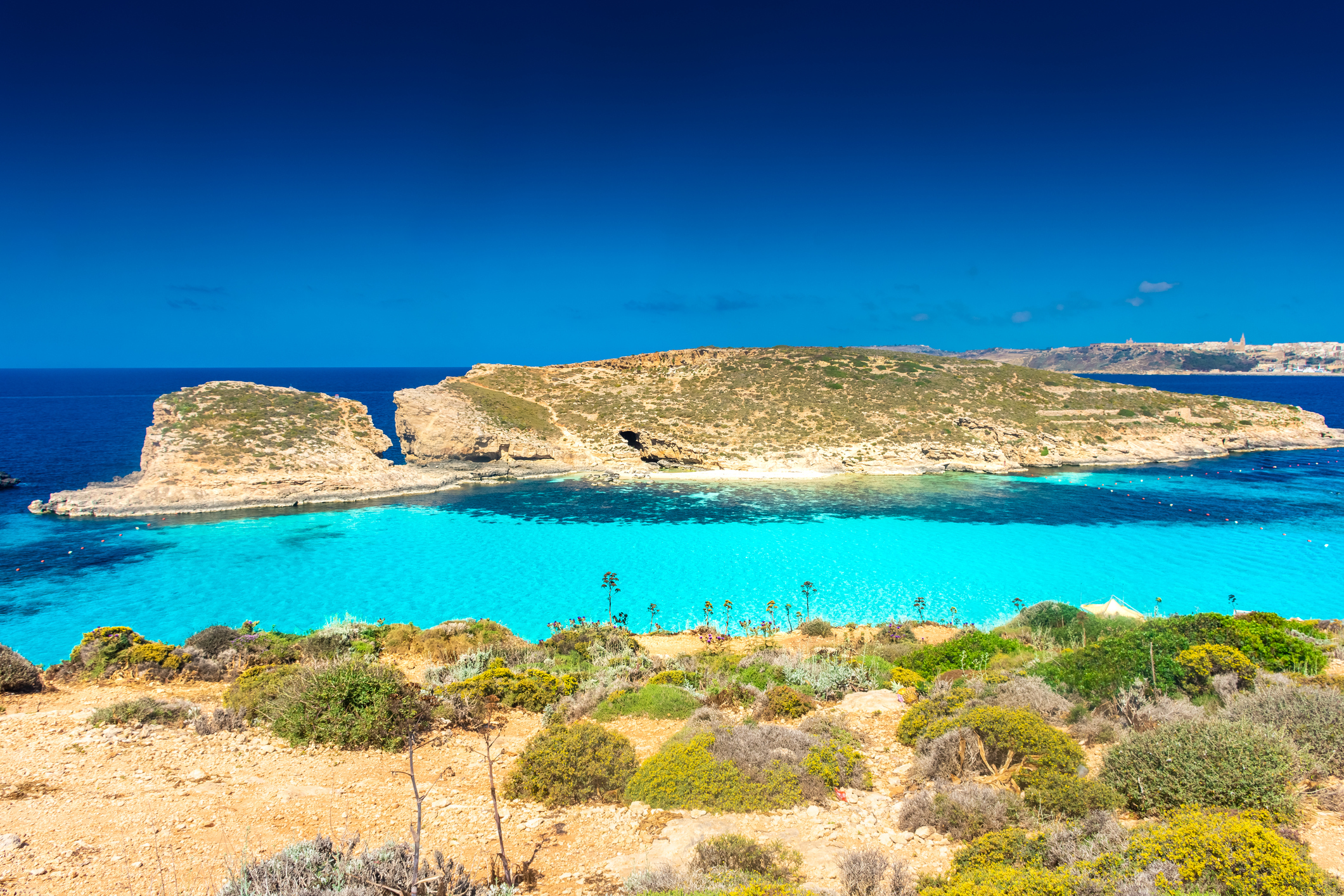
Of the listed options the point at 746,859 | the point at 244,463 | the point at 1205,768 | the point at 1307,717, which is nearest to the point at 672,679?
the point at 746,859

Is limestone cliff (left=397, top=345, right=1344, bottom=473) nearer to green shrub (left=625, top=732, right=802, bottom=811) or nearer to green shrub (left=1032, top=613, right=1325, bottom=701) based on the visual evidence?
green shrub (left=1032, top=613, right=1325, bottom=701)

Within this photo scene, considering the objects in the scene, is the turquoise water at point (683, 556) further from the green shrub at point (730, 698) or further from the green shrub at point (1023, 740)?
the green shrub at point (1023, 740)

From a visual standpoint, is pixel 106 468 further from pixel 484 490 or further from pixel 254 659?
pixel 254 659

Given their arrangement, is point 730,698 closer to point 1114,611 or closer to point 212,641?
point 212,641

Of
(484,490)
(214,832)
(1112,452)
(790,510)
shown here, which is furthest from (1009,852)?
(1112,452)

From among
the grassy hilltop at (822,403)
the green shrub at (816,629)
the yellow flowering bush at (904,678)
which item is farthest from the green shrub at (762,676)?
the grassy hilltop at (822,403)

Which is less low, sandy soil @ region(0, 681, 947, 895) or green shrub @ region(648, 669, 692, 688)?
sandy soil @ region(0, 681, 947, 895)

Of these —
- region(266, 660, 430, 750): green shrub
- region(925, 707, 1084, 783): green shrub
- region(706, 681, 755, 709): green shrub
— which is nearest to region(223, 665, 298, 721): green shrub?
region(266, 660, 430, 750): green shrub
